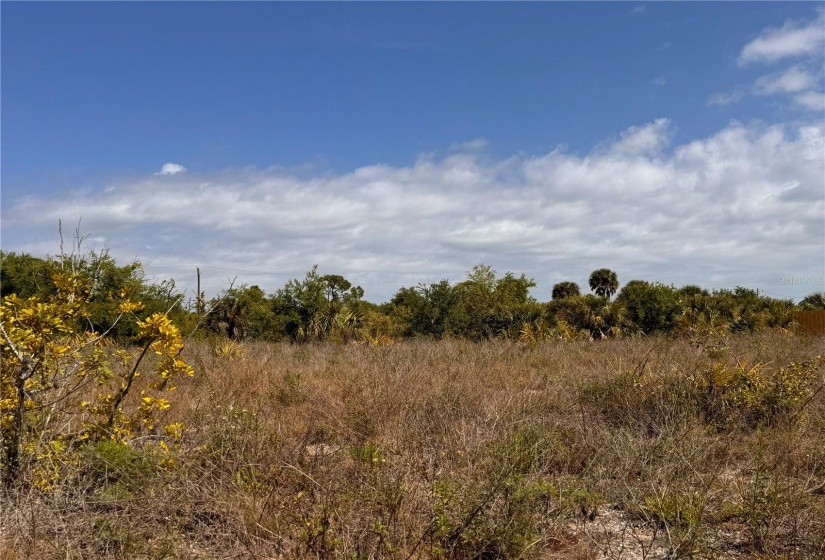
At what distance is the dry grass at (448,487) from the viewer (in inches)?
131

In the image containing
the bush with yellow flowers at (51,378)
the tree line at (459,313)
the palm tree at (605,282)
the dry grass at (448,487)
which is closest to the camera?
the dry grass at (448,487)

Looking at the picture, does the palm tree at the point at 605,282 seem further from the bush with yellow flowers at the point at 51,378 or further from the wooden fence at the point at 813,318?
the bush with yellow flowers at the point at 51,378

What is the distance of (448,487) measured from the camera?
133 inches

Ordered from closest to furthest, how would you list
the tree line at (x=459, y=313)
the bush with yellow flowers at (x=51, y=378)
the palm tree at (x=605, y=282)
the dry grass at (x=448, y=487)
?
1. the dry grass at (x=448, y=487)
2. the bush with yellow flowers at (x=51, y=378)
3. the tree line at (x=459, y=313)
4. the palm tree at (x=605, y=282)

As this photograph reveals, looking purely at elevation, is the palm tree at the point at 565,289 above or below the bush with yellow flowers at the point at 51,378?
above

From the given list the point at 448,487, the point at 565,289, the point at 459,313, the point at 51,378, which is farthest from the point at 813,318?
the point at 51,378

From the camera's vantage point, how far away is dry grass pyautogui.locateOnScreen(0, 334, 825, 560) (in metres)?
3.34

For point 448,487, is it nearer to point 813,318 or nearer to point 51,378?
point 51,378

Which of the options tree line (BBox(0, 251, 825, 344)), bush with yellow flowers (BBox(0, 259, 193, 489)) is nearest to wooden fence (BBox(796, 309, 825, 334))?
tree line (BBox(0, 251, 825, 344))

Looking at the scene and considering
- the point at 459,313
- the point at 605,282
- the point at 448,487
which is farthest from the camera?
the point at 605,282

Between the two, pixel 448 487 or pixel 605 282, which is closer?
pixel 448 487

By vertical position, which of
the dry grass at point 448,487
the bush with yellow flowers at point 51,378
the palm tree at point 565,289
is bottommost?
the dry grass at point 448,487

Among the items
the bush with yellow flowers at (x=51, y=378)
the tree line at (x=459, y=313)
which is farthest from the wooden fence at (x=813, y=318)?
the bush with yellow flowers at (x=51, y=378)

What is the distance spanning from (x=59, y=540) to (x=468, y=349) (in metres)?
9.76
